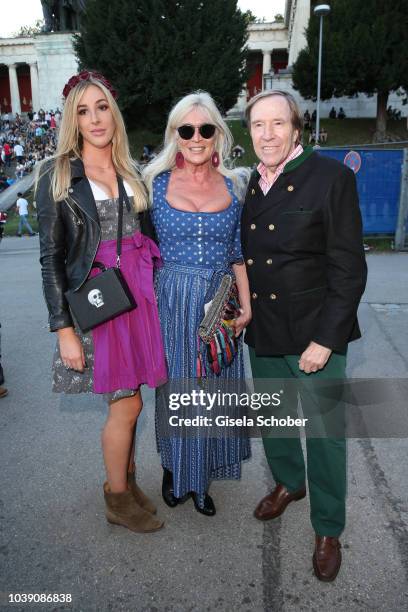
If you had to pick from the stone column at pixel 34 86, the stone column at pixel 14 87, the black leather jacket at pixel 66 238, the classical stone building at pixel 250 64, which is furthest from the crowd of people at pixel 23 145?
the black leather jacket at pixel 66 238

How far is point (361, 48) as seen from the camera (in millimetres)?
26344

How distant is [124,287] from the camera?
7.50 ft

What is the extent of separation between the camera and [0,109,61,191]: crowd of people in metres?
26.9

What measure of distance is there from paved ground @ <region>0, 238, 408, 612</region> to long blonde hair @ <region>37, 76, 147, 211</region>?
1703 millimetres

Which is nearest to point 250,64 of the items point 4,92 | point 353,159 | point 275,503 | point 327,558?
point 4,92

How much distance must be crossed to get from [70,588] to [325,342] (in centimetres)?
159

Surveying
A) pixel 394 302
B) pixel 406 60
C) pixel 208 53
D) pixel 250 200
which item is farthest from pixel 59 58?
pixel 250 200

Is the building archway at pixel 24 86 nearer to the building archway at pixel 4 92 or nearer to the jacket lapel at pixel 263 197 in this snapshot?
the building archway at pixel 4 92

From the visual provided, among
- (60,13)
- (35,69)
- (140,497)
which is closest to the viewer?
Answer: (140,497)

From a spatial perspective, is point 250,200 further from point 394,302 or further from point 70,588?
point 394,302

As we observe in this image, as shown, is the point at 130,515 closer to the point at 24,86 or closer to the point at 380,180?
the point at 380,180

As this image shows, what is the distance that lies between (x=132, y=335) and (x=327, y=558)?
1.38 metres

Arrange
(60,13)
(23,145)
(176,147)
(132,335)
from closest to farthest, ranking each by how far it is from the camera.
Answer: (132,335) < (176,147) < (23,145) < (60,13)

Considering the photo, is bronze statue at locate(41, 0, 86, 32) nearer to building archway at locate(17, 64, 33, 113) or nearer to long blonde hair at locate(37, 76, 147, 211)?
building archway at locate(17, 64, 33, 113)
